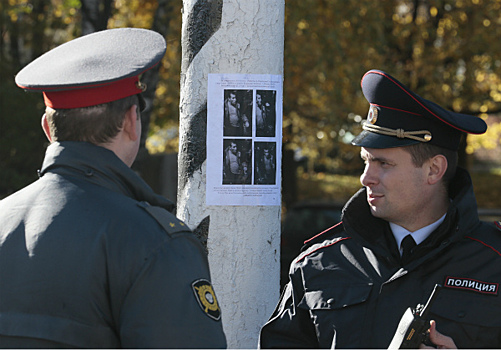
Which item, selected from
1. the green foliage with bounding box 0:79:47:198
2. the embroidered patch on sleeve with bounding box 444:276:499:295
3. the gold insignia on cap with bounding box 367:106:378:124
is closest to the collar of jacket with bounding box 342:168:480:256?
the embroidered patch on sleeve with bounding box 444:276:499:295

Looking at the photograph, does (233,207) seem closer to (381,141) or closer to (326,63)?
(381,141)

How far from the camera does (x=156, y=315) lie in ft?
5.57

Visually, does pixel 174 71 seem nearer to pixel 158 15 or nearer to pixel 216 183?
pixel 158 15

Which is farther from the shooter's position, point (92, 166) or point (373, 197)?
point (373, 197)

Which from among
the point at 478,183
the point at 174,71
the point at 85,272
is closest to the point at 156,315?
the point at 85,272

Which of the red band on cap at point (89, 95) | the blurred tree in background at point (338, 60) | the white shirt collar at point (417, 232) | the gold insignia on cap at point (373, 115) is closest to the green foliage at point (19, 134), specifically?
the blurred tree in background at point (338, 60)

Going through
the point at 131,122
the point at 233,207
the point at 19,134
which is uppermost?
the point at 131,122

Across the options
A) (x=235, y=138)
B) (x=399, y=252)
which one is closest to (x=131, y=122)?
(x=235, y=138)

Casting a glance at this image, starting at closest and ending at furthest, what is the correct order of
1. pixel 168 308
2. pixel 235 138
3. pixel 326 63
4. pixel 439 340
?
pixel 168 308 → pixel 439 340 → pixel 235 138 → pixel 326 63

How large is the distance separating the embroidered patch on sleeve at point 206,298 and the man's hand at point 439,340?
726 mm

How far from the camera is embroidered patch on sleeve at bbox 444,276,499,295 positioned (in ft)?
7.84

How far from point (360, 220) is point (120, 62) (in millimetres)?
1161

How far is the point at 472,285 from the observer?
2.40 metres

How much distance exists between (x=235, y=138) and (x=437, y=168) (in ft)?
2.57
